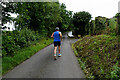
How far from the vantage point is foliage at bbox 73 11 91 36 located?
31.3 meters

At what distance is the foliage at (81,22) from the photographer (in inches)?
1231

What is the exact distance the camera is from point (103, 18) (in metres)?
13.1

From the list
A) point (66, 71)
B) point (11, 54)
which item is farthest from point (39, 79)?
point (11, 54)

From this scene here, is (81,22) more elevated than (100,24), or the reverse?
(81,22)

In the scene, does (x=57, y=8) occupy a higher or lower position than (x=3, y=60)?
higher

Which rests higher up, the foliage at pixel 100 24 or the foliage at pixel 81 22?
the foliage at pixel 81 22

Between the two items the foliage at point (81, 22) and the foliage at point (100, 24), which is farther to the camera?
the foliage at point (81, 22)

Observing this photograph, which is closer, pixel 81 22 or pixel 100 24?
pixel 100 24

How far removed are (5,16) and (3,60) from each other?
2.55 metres

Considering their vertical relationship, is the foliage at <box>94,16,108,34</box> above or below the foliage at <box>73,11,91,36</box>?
below

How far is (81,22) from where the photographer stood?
31.6m

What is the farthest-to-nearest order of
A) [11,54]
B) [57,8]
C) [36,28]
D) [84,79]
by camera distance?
[57,8]
[36,28]
[11,54]
[84,79]

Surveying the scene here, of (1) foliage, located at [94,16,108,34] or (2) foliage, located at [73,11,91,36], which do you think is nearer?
(1) foliage, located at [94,16,108,34]

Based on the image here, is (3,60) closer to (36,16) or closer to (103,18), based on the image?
(103,18)
